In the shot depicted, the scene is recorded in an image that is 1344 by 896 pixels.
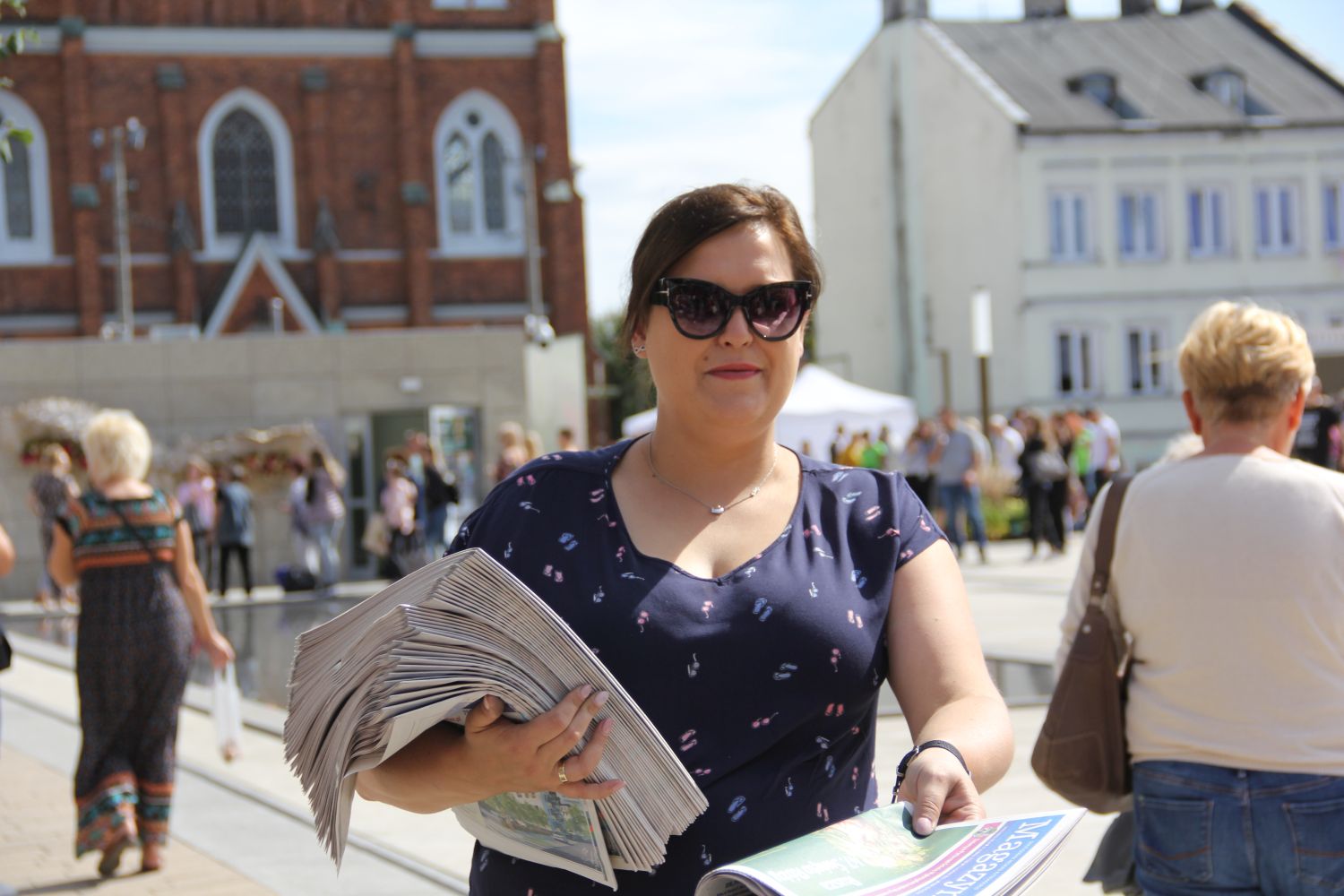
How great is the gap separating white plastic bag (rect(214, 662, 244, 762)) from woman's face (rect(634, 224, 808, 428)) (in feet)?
21.3

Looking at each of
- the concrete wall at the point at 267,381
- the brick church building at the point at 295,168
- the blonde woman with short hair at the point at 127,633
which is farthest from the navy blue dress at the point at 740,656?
the brick church building at the point at 295,168

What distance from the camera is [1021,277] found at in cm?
4128

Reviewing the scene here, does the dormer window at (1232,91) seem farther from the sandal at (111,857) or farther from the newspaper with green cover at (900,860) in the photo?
the newspaper with green cover at (900,860)

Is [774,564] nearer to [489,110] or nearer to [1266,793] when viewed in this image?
[1266,793]

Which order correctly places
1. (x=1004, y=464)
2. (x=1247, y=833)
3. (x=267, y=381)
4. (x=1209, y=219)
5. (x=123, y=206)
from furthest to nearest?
(x=1209, y=219) → (x=123, y=206) → (x=267, y=381) → (x=1004, y=464) → (x=1247, y=833)

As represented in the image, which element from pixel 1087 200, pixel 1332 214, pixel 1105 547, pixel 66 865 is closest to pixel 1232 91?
pixel 1332 214

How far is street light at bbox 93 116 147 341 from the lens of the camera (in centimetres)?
3516

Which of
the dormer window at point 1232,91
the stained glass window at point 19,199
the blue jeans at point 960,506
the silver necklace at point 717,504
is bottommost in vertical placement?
the blue jeans at point 960,506

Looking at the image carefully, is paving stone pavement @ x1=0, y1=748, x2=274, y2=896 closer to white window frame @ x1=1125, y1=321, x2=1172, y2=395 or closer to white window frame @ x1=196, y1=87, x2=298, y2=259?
white window frame @ x1=196, y1=87, x2=298, y2=259

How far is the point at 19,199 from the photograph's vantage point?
38844 mm

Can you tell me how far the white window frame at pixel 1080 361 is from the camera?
4128 cm

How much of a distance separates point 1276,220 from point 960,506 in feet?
84.1

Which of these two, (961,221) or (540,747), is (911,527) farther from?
(961,221)

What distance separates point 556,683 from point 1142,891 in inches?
86.6
